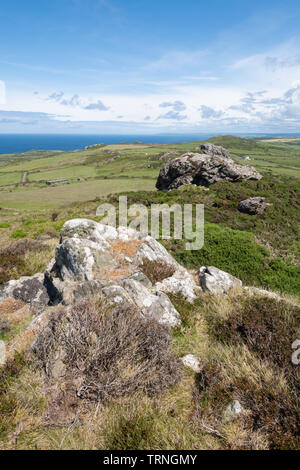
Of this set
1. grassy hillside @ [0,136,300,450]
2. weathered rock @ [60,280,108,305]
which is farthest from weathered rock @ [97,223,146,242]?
grassy hillside @ [0,136,300,450]

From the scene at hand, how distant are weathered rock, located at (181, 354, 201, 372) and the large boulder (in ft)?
102

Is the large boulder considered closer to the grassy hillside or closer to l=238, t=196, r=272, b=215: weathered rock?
l=238, t=196, r=272, b=215: weathered rock

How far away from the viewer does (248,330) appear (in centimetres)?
571

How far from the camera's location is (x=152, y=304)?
6.52 meters

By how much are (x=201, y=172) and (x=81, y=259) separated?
30747 mm

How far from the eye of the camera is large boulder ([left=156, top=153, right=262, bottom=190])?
3450 centimetres

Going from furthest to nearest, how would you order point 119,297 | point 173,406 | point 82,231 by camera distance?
point 82,231, point 119,297, point 173,406

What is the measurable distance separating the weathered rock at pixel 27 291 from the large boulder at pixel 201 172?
2950 cm

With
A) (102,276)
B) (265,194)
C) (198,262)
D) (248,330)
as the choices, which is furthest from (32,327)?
(265,194)

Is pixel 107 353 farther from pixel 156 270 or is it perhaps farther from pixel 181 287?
pixel 156 270

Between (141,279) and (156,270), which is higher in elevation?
(141,279)

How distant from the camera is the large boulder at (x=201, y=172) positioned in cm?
3450

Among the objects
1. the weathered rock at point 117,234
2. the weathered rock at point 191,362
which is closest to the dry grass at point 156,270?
the weathered rock at point 117,234

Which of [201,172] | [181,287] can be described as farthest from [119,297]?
[201,172]
